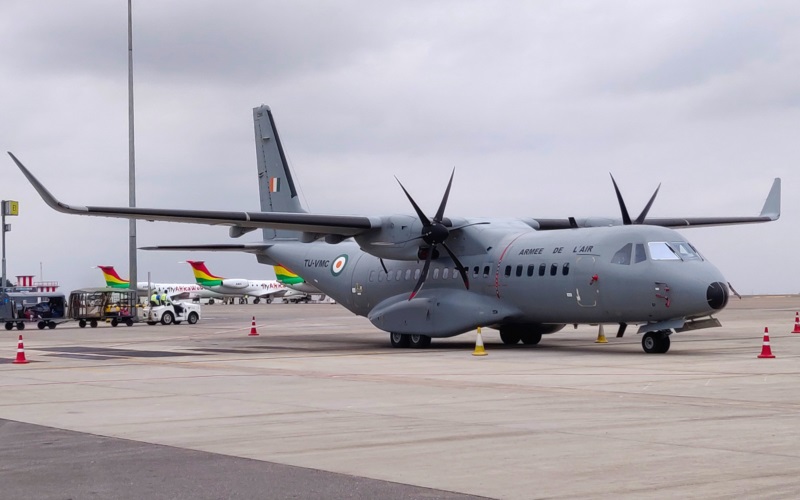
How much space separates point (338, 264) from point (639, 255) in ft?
39.7

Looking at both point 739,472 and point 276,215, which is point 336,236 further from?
point 739,472

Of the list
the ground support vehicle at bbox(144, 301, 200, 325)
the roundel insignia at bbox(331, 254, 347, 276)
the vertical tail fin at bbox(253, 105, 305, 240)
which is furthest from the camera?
the ground support vehicle at bbox(144, 301, 200, 325)

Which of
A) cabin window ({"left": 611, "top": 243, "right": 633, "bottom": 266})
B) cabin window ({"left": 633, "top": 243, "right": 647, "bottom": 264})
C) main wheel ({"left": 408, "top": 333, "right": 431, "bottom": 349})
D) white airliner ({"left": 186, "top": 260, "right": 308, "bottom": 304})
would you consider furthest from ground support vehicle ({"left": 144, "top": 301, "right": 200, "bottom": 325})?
white airliner ({"left": 186, "top": 260, "right": 308, "bottom": 304})

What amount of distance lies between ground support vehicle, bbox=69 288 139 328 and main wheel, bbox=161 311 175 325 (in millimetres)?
1788

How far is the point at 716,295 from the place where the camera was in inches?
880

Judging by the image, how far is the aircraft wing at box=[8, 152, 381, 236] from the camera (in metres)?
26.4

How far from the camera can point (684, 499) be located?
742 centimetres

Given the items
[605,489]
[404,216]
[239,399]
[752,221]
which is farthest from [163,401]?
[752,221]

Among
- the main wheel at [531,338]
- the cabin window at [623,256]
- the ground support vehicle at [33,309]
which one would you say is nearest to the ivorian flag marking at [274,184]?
the main wheel at [531,338]

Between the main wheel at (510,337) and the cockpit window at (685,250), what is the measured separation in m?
6.93

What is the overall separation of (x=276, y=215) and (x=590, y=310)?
8.83m

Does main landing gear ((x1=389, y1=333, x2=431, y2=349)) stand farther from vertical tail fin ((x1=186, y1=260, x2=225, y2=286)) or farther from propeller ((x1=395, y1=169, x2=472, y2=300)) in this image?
vertical tail fin ((x1=186, y1=260, x2=225, y2=286))

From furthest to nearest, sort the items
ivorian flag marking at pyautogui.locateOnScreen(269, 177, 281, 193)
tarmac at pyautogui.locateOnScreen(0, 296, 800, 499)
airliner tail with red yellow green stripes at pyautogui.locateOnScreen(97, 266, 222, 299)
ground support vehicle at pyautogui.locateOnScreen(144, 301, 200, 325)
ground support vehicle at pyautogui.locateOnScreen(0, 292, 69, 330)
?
airliner tail with red yellow green stripes at pyautogui.locateOnScreen(97, 266, 222, 299) < ground support vehicle at pyautogui.locateOnScreen(144, 301, 200, 325) < ground support vehicle at pyautogui.locateOnScreen(0, 292, 69, 330) < ivorian flag marking at pyautogui.locateOnScreen(269, 177, 281, 193) < tarmac at pyautogui.locateOnScreen(0, 296, 800, 499)

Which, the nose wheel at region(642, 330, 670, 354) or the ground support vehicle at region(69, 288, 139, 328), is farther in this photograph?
the ground support vehicle at region(69, 288, 139, 328)
